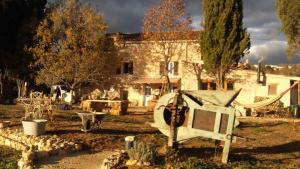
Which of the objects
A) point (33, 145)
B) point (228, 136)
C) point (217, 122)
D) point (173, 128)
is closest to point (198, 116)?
point (217, 122)

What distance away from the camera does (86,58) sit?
121 feet

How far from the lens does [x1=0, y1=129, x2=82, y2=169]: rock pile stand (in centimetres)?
1159

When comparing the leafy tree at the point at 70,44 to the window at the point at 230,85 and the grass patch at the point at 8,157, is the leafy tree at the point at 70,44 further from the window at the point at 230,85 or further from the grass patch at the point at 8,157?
the grass patch at the point at 8,157

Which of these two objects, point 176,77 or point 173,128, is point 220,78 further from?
point 173,128

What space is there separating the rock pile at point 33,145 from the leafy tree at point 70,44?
2081 cm

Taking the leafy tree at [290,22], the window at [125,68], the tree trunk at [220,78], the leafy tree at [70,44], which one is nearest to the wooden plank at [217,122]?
the tree trunk at [220,78]

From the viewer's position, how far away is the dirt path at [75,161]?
11492mm

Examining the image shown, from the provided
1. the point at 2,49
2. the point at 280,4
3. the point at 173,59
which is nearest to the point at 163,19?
the point at 173,59

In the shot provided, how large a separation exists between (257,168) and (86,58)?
89.4 ft

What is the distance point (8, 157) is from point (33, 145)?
96 cm

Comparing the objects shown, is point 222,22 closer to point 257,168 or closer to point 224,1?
point 224,1

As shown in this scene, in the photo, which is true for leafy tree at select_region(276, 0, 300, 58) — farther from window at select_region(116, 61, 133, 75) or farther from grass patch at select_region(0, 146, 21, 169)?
grass patch at select_region(0, 146, 21, 169)

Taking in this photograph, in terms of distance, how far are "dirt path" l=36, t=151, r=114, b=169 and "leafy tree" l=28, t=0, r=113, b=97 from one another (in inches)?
948

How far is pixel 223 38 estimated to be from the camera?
106 ft
